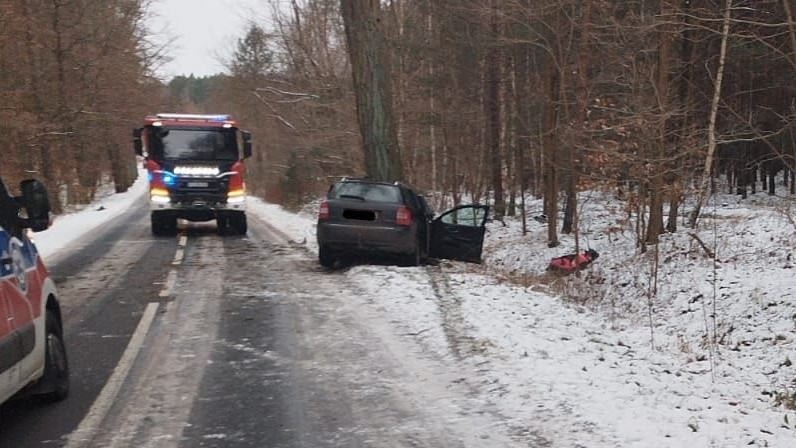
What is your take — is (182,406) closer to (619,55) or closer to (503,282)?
(503,282)

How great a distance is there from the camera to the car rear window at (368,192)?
12055 mm

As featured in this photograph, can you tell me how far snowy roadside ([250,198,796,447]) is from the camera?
16.6 ft

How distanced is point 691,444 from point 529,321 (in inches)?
139

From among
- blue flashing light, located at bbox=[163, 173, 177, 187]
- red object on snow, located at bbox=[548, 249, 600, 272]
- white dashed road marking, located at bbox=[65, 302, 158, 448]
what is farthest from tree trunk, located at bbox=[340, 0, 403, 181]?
white dashed road marking, located at bbox=[65, 302, 158, 448]

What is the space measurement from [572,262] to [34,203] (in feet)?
41.5

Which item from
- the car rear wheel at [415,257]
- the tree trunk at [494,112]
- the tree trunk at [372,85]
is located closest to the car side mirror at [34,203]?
the car rear wheel at [415,257]

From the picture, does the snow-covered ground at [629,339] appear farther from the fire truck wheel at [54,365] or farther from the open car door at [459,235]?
the fire truck wheel at [54,365]

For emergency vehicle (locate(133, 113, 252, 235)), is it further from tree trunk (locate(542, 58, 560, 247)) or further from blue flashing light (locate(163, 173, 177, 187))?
tree trunk (locate(542, 58, 560, 247))

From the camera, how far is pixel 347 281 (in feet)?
36.1

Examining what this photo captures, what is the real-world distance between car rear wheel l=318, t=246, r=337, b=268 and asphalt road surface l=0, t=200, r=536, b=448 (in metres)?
0.63

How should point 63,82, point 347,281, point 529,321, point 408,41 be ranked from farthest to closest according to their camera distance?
1. point 63,82
2. point 408,41
3. point 347,281
4. point 529,321

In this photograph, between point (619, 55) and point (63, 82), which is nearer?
point (619, 55)

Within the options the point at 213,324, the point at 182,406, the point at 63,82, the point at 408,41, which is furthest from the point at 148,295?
the point at 63,82

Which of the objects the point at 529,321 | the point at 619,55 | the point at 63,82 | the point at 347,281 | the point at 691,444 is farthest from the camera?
the point at 63,82
